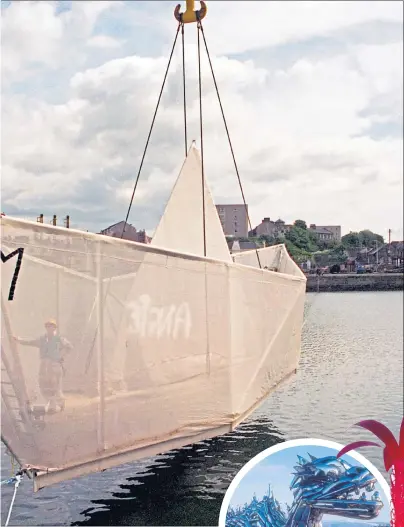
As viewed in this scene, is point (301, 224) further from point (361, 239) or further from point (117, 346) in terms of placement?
point (117, 346)

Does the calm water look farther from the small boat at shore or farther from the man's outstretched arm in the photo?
the man's outstretched arm

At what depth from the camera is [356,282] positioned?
7488mm

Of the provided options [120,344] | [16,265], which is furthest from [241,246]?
[16,265]

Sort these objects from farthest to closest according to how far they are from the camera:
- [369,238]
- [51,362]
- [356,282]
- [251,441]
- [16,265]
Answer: [356,282] < [369,238] < [251,441] < [51,362] < [16,265]

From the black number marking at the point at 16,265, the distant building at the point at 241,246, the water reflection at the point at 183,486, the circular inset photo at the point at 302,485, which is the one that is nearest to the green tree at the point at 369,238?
the distant building at the point at 241,246

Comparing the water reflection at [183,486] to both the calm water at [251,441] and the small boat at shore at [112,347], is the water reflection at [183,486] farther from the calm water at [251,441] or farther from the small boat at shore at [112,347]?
the small boat at shore at [112,347]

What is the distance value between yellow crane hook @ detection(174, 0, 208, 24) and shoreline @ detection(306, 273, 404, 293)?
10.7 ft

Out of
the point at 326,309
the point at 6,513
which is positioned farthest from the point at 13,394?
the point at 326,309

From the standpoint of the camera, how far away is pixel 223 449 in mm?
4086

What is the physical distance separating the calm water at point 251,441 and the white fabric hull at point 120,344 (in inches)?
31.3

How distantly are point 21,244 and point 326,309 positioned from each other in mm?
6354

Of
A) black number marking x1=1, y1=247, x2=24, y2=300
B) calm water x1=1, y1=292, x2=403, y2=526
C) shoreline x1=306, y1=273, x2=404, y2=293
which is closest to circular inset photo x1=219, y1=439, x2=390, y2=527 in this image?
black number marking x1=1, y1=247, x2=24, y2=300

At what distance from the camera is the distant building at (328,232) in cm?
525

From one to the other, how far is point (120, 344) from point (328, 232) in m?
3.36
